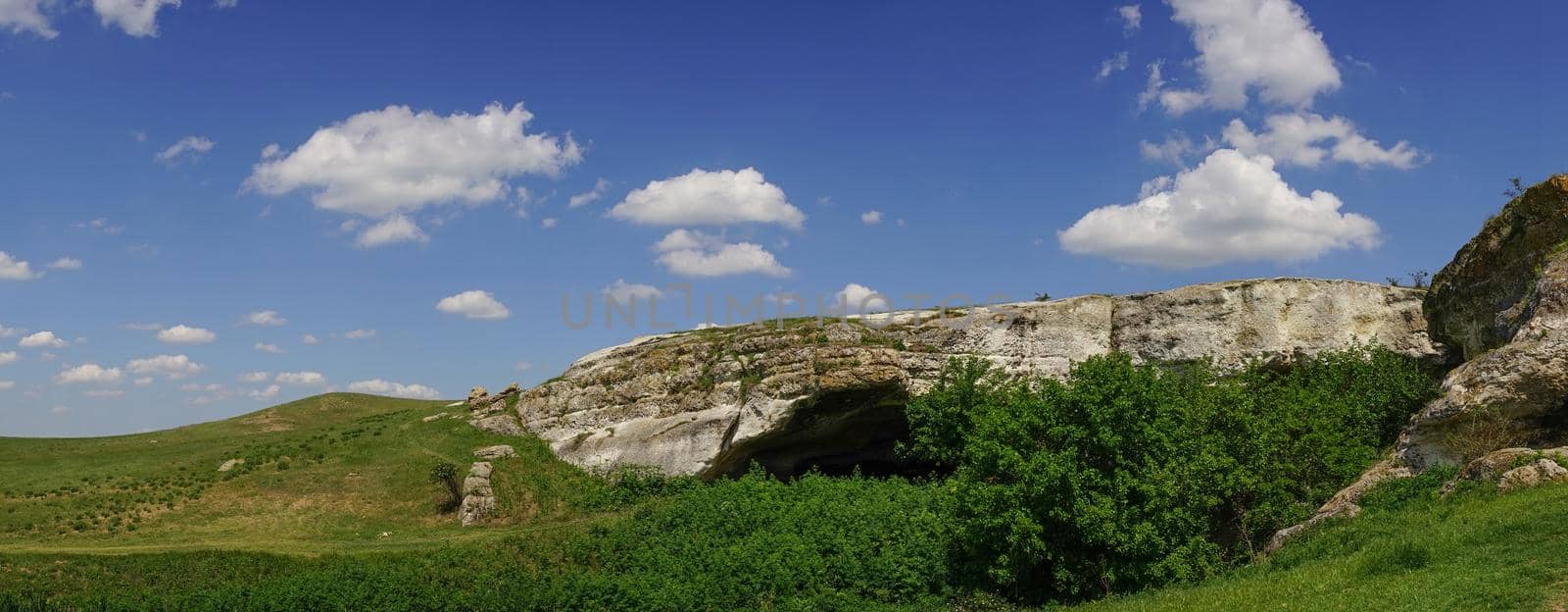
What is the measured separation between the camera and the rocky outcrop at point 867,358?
115 ft

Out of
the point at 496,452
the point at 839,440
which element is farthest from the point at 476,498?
the point at 839,440

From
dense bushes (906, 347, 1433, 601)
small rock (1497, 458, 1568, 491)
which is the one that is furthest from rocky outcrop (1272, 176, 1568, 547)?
dense bushes (906, 347, 1433, 601)

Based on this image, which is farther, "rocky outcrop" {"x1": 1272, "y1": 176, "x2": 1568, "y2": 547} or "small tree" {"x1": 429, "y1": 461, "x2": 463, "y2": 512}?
"small tree" {"x1": 429, "y1": 461, "x2": 463, "y2": 512}

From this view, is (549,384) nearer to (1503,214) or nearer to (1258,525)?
(1258,525)

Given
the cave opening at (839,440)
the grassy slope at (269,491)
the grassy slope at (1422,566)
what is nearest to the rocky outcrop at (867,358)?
the cave opening at (839,440)

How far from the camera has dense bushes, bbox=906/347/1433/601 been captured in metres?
21.4

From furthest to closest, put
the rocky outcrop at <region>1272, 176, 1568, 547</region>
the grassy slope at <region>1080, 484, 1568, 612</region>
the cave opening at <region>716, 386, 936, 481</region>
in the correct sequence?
the cave opening at <region>716, 386, 936, 481</region> < the rocky outcrop at <region>1272, 176, 1568, 547</region> < the grassy slope at <region>1080, 484, 1568, 612</region>

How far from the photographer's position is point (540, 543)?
29.4 meters

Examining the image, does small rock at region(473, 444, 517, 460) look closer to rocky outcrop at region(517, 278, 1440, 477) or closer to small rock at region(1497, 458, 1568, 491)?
rocky outcrop at region(517, 278, 1440, 477)

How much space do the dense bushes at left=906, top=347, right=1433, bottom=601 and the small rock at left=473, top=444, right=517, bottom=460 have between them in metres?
22.8

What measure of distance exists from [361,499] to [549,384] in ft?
35.1

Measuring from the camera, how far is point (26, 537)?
3105 centimetres

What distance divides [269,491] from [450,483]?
772 centimetres

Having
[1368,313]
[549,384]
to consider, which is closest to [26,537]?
[549,384]
